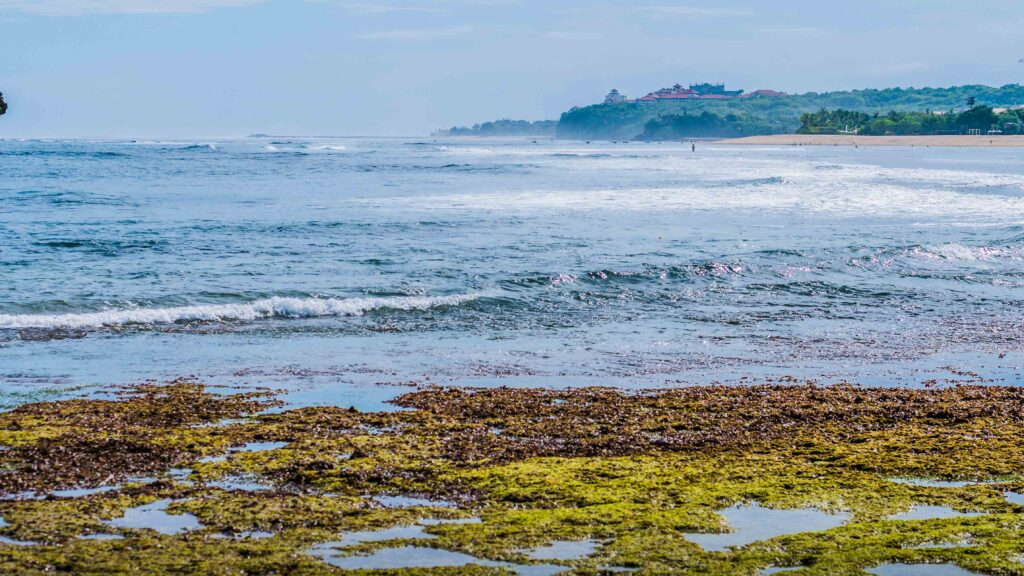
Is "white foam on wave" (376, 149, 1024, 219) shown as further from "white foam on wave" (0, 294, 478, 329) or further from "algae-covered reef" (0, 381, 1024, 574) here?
"algae-covered reef" (0, 381, 1024, 574)

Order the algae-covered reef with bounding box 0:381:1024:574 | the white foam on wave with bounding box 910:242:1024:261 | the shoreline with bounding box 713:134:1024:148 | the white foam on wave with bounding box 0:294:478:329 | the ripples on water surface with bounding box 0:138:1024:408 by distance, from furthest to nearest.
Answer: the shoreline with bounding box 713:134:1024:148
the white foam on wave with bounding box 910:242:1024:261
the white foam on wave with bounding box 0:294:478:329
the ripples on water surface with bounding box 0:138:1024:408
the algae-covered reef with bounding box 0:381:1024:574

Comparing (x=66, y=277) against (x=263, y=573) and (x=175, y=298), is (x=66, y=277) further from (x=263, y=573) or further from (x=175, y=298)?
(x=263, y=573)

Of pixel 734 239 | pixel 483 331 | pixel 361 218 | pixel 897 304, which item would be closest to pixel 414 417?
pixel 483 331

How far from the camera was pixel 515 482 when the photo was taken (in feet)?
29.3

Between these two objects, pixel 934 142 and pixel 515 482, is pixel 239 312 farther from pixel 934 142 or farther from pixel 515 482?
pixel 934 142

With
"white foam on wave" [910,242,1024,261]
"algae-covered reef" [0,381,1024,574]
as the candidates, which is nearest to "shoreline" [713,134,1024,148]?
"white foam on wave" [910,242,1024,261]

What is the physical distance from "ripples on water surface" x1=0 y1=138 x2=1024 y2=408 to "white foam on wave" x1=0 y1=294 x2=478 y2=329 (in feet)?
0.20

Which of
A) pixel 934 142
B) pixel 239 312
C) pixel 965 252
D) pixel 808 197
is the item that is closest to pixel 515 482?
pixel 239 312

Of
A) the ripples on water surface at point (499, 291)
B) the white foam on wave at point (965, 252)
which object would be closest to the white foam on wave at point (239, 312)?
the ripples on water surface at point (499, 291)

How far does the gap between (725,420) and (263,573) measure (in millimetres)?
5945

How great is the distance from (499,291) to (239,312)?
17.9ft

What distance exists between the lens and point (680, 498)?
8523 millimetres

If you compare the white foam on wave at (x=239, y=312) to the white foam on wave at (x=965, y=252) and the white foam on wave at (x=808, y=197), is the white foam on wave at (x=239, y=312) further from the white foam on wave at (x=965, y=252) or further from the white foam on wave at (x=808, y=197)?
the white foam on wave at (x=808, y=197)

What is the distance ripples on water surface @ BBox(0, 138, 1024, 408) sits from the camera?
49.8 ft
